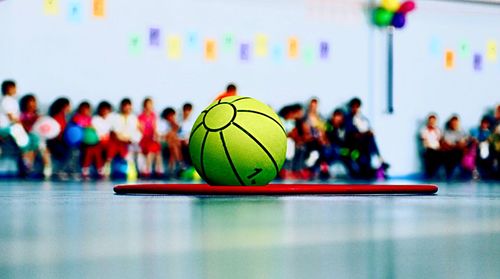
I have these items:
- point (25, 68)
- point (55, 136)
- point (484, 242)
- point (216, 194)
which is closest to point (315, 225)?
point (484, 242)

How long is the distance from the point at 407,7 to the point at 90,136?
12.3 ft

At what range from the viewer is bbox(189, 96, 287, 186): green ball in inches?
119

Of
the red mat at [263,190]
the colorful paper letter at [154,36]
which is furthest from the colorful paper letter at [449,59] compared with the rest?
the red mat at [263,190]

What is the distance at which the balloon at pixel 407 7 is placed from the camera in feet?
26.6

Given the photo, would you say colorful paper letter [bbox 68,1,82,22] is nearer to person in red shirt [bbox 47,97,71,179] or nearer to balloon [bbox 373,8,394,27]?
person in red shirt [bbox 47,97,71,179]

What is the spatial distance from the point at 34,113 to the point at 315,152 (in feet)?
9.18

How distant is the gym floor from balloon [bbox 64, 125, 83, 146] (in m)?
4.44

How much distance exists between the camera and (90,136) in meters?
6.63

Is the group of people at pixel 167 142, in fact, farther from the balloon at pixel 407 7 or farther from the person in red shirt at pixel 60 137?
the balloon at pixel 407 7

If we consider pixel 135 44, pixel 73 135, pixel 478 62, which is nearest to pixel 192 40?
pixel 135 44

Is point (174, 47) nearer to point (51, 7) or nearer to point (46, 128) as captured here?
point (51, 7)

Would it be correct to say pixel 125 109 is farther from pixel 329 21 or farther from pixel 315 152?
pixel 329 21

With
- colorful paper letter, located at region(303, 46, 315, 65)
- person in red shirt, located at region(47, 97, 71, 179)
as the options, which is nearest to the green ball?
person in red shirt, located at region(47, 97, 71, 179)

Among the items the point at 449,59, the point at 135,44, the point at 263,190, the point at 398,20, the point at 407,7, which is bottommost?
the point at 263,190
